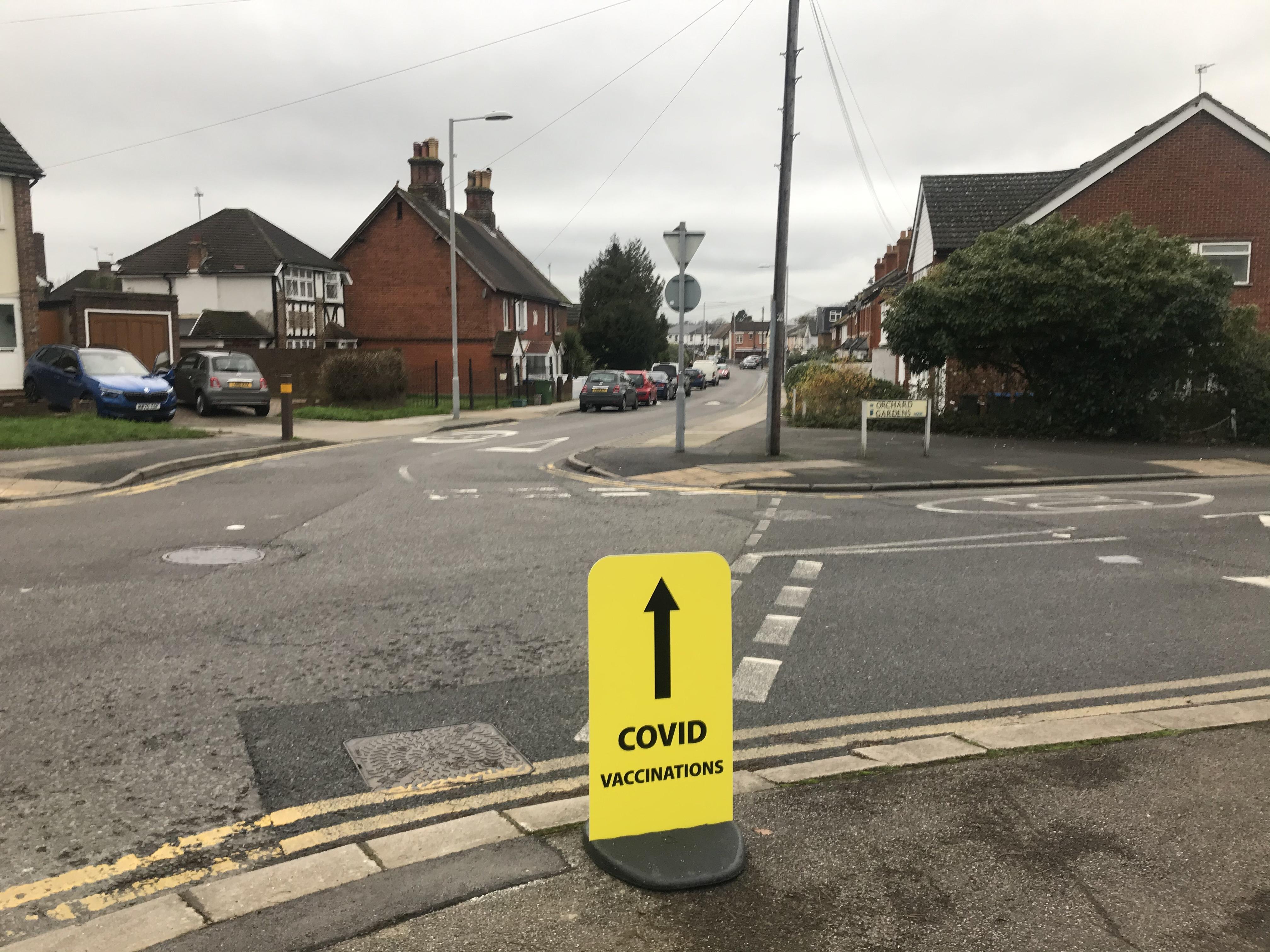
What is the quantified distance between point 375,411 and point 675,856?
1063 inches

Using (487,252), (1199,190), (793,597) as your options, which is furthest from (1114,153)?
(487,252)

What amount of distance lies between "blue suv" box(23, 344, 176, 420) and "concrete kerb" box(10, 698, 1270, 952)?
2078cm

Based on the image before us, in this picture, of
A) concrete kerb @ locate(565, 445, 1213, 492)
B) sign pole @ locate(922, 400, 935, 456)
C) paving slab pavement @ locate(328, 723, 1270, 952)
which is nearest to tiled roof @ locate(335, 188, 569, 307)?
sign pole @ locate(922, 400, 935, 456)

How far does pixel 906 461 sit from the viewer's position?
1725 cm

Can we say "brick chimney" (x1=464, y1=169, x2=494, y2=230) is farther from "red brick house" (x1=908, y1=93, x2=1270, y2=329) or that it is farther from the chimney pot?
"red brick house" (x1=908, y1=93, x2=1270, y2=329)

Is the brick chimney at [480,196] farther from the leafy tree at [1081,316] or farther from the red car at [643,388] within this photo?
the leafy tree at [1081,316]

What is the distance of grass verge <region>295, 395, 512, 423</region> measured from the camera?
27.7m

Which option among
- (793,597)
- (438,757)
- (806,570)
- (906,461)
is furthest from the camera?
(906,461)

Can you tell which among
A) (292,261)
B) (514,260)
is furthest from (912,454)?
(514,260)

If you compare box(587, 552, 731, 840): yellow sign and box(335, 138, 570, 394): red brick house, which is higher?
box(335, 138, 570, 394): red brick house

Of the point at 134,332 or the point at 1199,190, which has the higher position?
the point at 1199,190

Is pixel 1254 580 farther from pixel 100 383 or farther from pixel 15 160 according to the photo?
pixel 15 160

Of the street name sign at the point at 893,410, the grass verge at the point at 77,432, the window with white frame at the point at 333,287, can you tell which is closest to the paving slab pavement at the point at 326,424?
the grass verge at the point at 77,432

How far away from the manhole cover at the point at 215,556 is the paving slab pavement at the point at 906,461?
22.7ft
